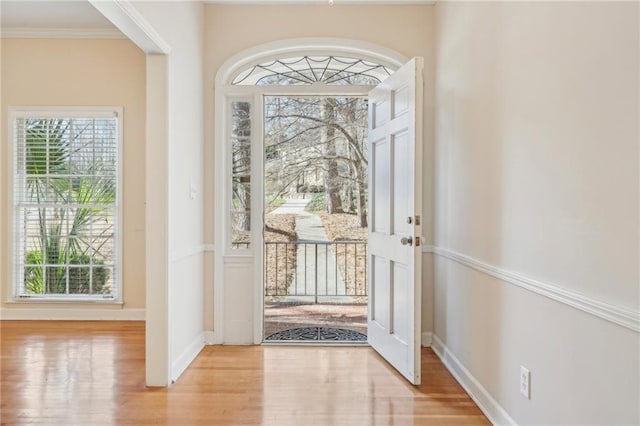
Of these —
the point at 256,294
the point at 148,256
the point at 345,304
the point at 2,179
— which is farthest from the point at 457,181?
the point at 2,179

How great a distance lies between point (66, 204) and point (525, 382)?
4248 mm

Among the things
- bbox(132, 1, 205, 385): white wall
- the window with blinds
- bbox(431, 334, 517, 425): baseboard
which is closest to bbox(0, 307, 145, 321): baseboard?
the window with blinds

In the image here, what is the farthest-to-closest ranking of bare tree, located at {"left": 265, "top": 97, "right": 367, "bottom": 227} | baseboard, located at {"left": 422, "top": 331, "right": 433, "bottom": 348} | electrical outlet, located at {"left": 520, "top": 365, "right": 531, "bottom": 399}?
bare tree, located at {"left": 265, "top": 97, "right": 367, "bottom": 227} < baseboard, located at {"left": 422, "top": 331, "right": 433, "bottom": 348} < electrical outlet, located at {"left": 520, "top": 365, "right": 531, "bottom": 399}

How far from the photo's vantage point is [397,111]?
3002 millimetres

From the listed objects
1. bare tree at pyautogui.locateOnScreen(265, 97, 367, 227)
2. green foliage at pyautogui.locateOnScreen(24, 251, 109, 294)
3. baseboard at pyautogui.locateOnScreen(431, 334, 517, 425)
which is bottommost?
baseboard at pyautogui.locateOnScreen(431, 334, 517, 425)

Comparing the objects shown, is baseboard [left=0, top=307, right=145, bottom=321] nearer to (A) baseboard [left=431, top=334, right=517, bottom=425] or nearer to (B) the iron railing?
(B) the iron railing

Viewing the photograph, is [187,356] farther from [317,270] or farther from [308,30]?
[308,30]

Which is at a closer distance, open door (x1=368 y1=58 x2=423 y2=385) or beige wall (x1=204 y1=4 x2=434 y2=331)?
open door (x1=368 y1=58 x2=423 y2=385)

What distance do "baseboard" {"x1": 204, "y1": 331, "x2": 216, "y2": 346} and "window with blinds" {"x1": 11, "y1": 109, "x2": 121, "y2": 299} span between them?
1283mm

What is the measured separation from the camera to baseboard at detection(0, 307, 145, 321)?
13.6 ft

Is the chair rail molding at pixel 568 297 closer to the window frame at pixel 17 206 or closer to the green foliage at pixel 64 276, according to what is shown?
the window frame at pixel 17 206

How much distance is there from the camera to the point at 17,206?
13.6 ft

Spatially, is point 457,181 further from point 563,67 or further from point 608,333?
point 608,333

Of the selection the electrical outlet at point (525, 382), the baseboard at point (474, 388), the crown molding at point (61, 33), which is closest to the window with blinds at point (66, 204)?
the crown molding at point (61, 33)
